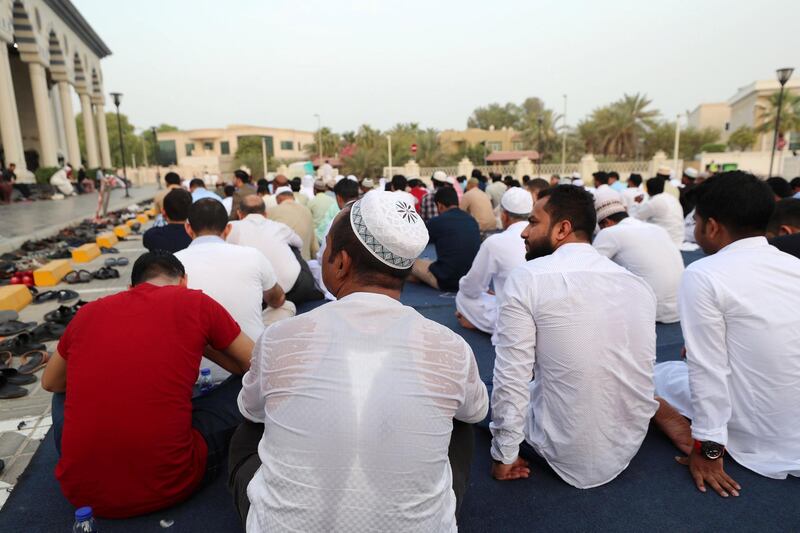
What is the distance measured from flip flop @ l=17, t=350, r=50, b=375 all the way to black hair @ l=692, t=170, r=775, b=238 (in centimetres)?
457

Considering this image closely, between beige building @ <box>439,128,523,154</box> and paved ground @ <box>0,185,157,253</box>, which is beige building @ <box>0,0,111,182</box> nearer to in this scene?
paved ground @ <box>0,185,157,253</box>

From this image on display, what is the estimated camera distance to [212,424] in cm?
226

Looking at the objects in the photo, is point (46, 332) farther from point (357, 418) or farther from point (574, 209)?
point (574, 209)

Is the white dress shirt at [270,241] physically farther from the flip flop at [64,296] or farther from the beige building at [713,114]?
the beige building at [713,114]

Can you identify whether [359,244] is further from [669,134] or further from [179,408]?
[669,134]

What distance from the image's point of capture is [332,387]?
127 centimetres

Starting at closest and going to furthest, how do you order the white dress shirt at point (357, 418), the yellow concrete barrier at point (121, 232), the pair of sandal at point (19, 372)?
the white dress shirt at point (357, 418) < the pair of sandal at point (19, 372) < the yellow concrete barrier at point (121, 232)

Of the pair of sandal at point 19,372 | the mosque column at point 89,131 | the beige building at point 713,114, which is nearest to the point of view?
the pair of sandal at point 19,372

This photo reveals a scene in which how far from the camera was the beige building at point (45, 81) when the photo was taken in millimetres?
16797

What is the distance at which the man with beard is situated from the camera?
2.02 meters

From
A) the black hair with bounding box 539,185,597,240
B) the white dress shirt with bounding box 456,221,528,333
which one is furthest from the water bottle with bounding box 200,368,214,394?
the white dress shirt with bounding box 456,221,528,333

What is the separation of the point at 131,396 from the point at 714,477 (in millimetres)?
2380

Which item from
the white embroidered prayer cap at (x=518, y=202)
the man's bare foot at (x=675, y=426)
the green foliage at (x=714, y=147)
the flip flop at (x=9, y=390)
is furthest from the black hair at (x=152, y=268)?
the green foliage at (x=714, y=147)

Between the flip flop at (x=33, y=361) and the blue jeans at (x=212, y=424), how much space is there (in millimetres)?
1941
